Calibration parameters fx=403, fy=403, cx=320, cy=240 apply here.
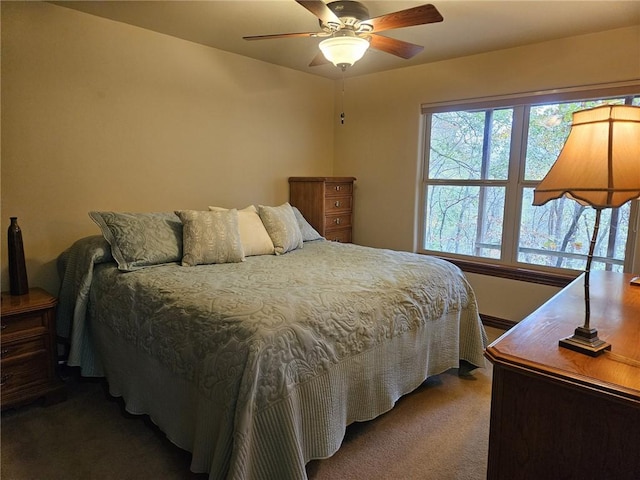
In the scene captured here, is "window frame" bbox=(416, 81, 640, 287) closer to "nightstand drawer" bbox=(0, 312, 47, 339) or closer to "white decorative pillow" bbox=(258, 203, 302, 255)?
"white decorative pillow" bbox=(258, 203, 302, 255)

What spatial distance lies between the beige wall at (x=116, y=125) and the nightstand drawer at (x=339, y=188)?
56 centimetres

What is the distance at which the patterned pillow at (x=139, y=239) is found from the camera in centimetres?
242

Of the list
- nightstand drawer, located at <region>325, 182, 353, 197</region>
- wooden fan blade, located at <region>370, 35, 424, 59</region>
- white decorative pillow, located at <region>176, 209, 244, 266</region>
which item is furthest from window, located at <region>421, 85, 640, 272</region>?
white decorative pillow, located at <region>176, 209, 244, 266</region>

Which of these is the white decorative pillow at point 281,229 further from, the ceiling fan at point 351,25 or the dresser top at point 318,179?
the ceiling fan at point 351,25

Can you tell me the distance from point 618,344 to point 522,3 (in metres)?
2.18

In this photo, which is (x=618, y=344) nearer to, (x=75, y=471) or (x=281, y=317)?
(x=281, y=317)

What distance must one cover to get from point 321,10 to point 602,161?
1.47 meters

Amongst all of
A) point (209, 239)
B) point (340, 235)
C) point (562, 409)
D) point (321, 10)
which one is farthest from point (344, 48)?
point (340, 235)

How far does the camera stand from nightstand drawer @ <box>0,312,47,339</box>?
2145 millimetres

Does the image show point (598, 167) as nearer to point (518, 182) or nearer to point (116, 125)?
point (518, 182)

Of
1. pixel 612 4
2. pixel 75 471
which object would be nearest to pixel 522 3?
pixel 612 4

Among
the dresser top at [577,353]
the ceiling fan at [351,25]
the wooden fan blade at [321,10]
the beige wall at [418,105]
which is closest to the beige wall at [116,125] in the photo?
the beige wall at [418,105]

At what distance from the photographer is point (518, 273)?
11.4 feet

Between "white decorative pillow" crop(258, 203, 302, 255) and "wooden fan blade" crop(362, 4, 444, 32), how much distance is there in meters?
1.53
